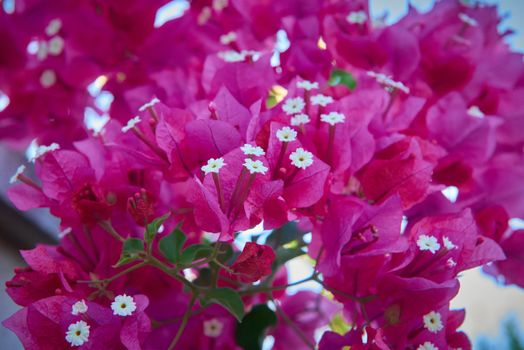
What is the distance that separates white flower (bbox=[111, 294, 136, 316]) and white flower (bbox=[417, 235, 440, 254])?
0.31 metres

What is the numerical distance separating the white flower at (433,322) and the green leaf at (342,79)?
40 centimetres

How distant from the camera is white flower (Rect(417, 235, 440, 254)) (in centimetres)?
69

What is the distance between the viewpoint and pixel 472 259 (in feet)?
2.43

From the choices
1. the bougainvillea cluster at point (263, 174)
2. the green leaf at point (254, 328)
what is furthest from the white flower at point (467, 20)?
the green leaf at point (254, 328)

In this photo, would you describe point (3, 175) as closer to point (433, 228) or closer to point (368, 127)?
point (368, 127)

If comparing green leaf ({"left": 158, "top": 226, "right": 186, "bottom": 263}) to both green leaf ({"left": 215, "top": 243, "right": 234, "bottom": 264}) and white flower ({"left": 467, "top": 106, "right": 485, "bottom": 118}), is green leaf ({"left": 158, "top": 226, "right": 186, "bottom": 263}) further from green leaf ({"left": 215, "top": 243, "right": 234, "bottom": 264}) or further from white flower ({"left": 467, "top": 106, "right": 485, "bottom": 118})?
white flower ({"left": 467, "top": 106, "right": 485, "bottom": 118})

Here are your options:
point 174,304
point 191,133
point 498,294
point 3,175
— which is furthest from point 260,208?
point 498,294

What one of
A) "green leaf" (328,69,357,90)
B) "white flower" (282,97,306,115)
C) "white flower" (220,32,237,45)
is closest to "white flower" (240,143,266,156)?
"white flower" (282,97,306,115)

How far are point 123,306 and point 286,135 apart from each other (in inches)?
9.8

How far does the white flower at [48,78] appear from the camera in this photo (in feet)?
3.90

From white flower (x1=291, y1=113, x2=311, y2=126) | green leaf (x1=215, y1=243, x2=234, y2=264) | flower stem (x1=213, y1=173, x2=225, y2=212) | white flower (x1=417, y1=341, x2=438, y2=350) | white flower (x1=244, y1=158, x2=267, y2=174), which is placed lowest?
white flower (x1=417, y1=341, x2=438, y2=350)

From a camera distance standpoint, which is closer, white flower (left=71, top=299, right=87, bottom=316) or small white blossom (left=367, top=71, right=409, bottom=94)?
white flower (left=71, top=299, right=87, bottom=316)

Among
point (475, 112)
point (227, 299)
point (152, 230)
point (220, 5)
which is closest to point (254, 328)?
point (227, 299)

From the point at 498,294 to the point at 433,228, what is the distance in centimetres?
315
